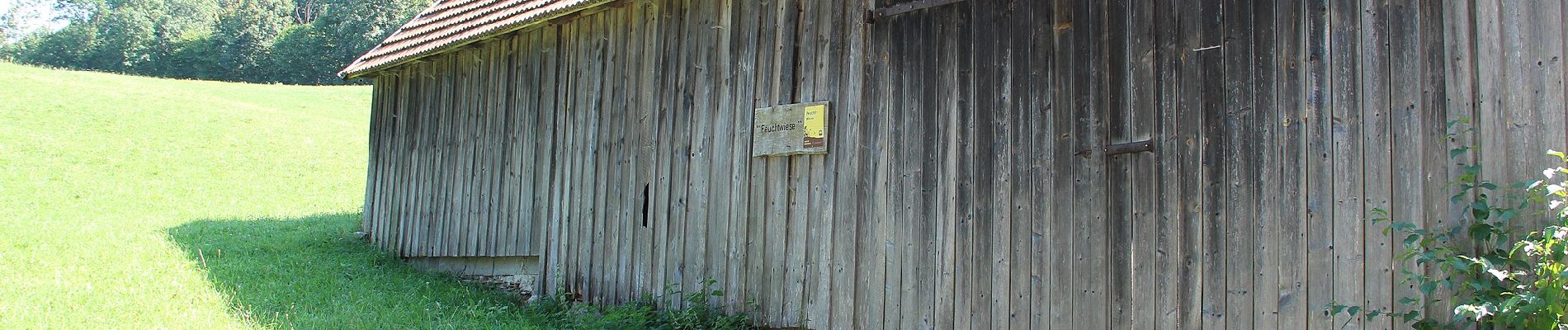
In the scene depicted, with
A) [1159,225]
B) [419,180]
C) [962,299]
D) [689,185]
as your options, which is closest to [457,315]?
[689,185]

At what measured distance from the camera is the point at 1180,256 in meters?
5.38

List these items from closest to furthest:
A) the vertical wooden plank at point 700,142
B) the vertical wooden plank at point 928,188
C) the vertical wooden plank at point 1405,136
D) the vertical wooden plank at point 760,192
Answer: the vertical wooden plank at point 1405,136 < the vertical wooden plank at point 928,188 < the vertical wooden plank at point 760,192 < the vertical wooden plank at point 700,142

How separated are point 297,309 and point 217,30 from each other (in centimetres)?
6271

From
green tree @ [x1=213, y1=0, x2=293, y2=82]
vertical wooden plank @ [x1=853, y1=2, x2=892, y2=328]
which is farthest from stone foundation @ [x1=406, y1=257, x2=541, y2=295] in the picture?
green tree @ [x1=213, y1=0, x2=293, y2=82]

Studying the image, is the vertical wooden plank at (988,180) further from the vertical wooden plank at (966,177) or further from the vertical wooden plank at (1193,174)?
the vertical wooden plank at (1193,174)

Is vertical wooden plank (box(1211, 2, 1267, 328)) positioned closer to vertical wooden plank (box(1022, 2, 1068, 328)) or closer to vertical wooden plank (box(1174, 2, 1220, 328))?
vertical wooden plank (box(1174, 2, 1220, 328))

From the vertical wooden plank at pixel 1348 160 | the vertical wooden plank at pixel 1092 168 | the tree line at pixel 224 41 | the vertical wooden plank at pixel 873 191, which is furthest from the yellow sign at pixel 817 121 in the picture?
the tree line at pixel 224 41

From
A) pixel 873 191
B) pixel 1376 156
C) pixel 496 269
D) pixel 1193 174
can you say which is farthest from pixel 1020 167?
pixel 496 269

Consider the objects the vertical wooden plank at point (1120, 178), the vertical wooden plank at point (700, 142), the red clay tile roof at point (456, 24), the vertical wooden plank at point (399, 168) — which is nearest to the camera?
the vertical wooden plank at point (1120, 178)

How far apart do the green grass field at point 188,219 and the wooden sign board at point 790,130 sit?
2446 millimetres

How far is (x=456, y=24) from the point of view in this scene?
1013cm

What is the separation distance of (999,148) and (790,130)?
1.63m

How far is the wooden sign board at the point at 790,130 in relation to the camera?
7.14m

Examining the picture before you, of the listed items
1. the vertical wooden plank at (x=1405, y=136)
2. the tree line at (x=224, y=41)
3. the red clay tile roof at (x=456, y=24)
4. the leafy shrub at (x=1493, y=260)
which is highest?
the tree line at (x=224, y=41)
